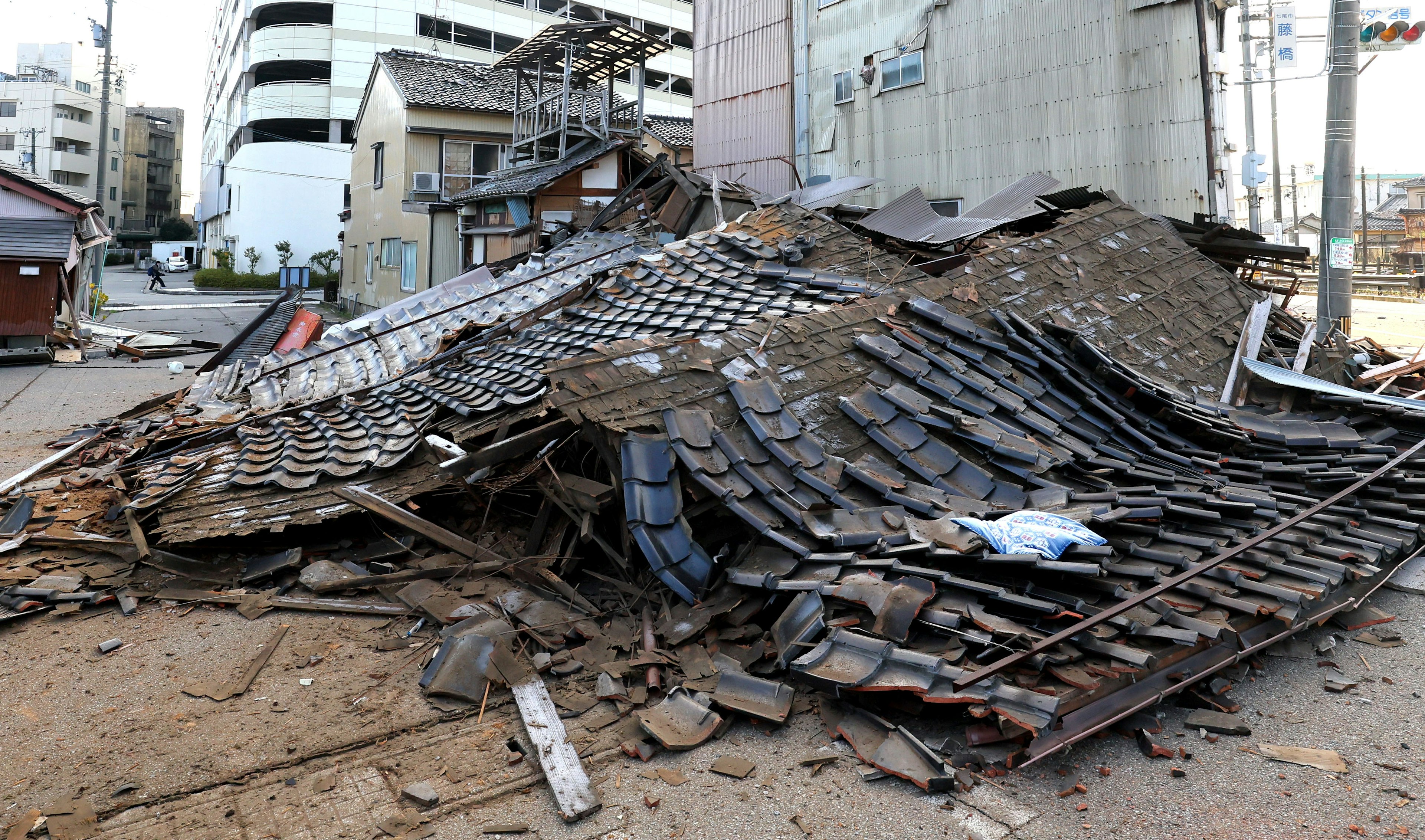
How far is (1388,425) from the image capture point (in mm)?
8008

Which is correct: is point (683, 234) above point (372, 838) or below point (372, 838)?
above

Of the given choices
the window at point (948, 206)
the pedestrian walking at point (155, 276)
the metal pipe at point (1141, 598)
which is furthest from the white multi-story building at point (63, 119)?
the metal pipe at point (1141, 598)

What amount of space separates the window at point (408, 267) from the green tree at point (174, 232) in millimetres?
55087

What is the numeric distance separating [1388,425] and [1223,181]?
5822 mm

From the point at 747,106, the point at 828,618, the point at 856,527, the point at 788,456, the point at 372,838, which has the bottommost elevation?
the point at 372,838

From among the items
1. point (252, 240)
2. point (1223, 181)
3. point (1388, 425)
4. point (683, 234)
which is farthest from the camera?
point (252, 240)

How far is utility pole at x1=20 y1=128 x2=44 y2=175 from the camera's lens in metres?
59.5

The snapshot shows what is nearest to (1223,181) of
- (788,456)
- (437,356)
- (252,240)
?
(788,456)

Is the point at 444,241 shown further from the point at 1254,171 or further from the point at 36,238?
the point at 1254,171

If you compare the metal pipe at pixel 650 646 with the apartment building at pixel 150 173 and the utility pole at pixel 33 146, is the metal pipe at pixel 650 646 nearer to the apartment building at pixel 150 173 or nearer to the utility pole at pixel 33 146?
the utility pole at pixel 33 146

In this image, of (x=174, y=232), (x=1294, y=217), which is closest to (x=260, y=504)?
(x=1294, y=217)

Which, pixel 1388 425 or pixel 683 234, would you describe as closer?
pixel 1388 425

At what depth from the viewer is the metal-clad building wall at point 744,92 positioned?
19078 mm

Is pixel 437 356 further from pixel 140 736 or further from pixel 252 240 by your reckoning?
pixel 252 240
